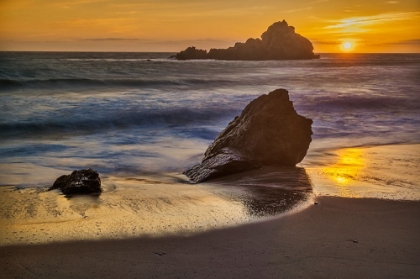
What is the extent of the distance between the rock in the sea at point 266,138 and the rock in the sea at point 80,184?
1.67m

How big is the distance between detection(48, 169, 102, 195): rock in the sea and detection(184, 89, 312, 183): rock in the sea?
65.6 inches

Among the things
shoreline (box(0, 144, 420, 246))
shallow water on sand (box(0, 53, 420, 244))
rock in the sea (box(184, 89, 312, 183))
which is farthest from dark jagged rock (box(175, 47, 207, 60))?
shoreline (box(0, 144, 420, 246))

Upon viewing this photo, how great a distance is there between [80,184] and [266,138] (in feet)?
10.3

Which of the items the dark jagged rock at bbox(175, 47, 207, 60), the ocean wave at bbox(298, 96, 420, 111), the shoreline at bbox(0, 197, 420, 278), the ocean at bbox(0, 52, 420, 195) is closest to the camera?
the shoreline at bbox(0, 197, 420, 278)

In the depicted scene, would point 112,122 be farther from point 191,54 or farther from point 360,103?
point 191,54

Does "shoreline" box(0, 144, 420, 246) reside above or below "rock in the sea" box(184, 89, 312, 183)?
below

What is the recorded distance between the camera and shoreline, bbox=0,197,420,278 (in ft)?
10.9

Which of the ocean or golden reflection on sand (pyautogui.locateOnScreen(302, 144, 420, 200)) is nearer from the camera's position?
golden reflection on sand (pyautogui.locateOnScreen(302, 144, 420, 200))

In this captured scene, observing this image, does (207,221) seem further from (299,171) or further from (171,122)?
(171,122)

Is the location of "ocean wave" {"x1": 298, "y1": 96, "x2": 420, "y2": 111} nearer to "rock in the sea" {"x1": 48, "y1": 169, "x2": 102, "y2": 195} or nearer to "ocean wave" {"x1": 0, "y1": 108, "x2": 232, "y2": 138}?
"ocean wave" {"x1": 0, "y1": 108, "x2": 232, "y2": 138}

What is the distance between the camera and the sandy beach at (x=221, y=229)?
A: 341 cm

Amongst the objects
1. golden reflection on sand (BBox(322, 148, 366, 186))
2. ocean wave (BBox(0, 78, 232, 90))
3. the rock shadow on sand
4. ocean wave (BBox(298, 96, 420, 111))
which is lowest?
golden reflection on sand (BBox(322, 148, 366, 186))

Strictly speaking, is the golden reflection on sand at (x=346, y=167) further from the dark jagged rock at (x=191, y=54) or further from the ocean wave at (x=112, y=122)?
the dark jagged rock at (x=191, y=54)

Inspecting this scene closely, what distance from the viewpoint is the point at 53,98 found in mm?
21375
